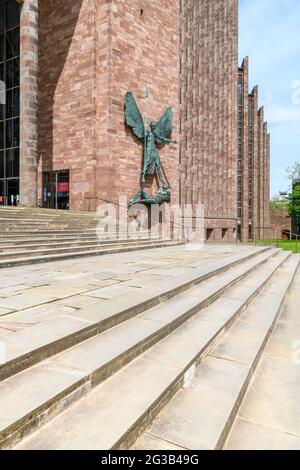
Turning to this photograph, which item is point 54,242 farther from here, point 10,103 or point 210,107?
point 210,107

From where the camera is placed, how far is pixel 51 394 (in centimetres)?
203

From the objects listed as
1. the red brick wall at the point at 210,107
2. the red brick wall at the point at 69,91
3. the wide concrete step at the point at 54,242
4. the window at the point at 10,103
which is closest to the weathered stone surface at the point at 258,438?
the wide concrete step at the point at 54,242

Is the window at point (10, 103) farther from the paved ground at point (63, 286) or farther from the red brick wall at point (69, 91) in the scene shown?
the paved ground at point (63, 286)

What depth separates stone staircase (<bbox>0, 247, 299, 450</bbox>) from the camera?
1.91 m

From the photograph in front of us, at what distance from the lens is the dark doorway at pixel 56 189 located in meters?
19.5

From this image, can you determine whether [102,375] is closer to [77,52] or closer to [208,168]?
[77,52]

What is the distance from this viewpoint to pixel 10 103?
21.7m

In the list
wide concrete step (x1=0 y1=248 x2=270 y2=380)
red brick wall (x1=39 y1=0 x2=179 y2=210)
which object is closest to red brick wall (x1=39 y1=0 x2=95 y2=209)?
red brick wall (x1=39 y1=0 x2=179 y2=210)

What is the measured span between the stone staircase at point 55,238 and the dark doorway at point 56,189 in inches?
232

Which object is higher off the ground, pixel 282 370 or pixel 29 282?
pixel 29 282

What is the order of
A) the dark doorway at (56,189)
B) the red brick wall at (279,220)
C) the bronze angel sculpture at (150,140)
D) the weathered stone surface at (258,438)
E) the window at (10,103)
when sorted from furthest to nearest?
the red brick wall at (279,220) → the window at (10,103) → the dark doorway at (56,189) → the bronze angel sculpture at (150,140) → the weathered stone surface at (258,438)

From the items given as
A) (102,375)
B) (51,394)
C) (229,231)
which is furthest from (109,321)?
(229,231)

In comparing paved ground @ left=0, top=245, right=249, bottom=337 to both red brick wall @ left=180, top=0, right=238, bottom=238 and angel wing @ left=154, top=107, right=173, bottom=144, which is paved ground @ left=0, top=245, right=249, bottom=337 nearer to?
angel wing @ left=154, top=107, right=173, bottom=144

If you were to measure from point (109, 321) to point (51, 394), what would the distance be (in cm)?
130
